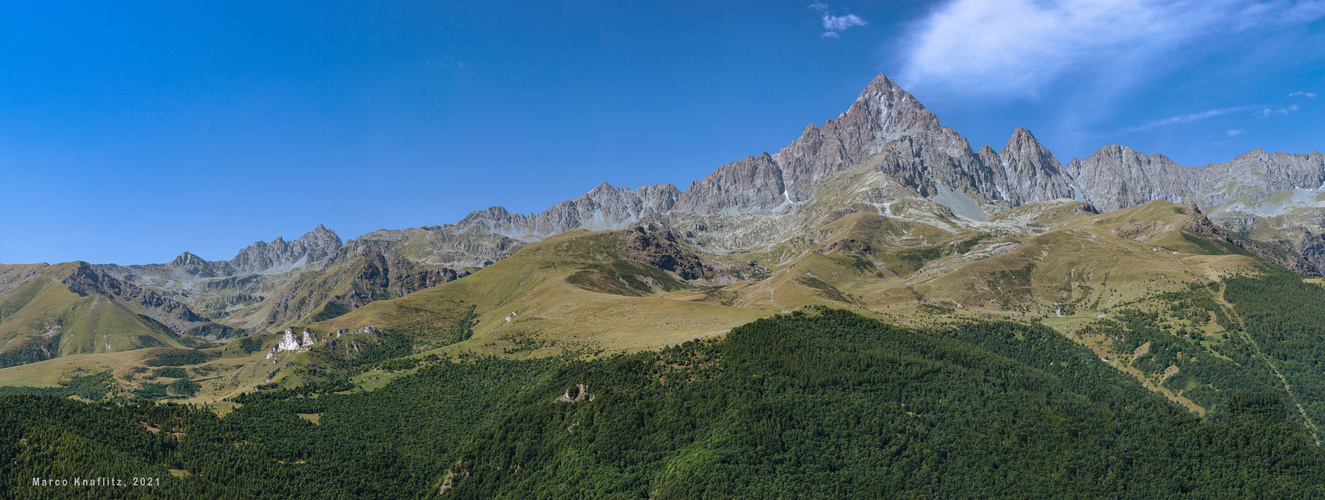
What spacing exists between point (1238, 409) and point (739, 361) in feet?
449

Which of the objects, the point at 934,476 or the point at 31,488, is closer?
the point at 31,488

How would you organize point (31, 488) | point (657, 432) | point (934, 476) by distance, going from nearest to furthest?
point (31, 488) < point (934, 476) < point (657, 432)

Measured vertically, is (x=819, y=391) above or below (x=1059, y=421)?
above

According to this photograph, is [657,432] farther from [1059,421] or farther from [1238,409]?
[1238,409]

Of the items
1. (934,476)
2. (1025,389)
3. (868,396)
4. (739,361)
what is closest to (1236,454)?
(1025,389)

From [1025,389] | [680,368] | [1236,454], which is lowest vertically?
[1236,454]

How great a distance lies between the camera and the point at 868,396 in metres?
184

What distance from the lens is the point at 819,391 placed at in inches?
7259

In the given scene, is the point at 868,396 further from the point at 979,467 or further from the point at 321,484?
the point at 321,484

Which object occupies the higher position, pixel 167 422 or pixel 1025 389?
pixel 167 422

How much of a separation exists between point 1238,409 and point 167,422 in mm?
293015

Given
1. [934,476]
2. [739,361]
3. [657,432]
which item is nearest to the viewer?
[934,476]

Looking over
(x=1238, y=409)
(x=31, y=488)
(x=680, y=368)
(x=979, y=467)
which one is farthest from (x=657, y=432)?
(x=1238, y=409)

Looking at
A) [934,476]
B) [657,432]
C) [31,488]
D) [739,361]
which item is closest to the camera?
[31,488]
